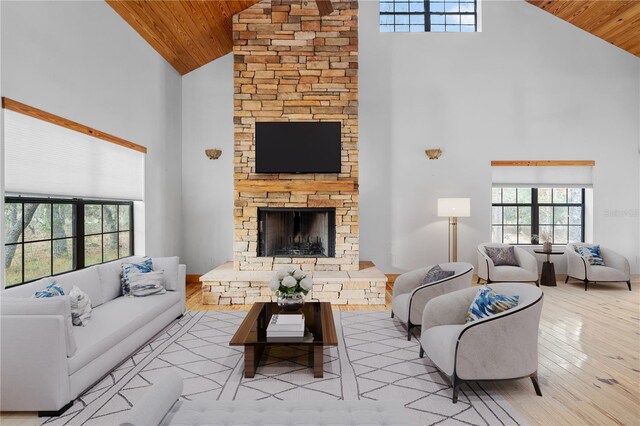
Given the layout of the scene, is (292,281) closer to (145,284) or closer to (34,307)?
(145,284)

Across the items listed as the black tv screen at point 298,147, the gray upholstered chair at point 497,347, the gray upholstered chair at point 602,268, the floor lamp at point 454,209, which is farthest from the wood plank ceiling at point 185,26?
the gray upholstered chair at point 602,268

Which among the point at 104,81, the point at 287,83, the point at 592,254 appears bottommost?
the point at 592,254

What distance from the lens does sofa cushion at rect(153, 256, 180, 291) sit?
409cm

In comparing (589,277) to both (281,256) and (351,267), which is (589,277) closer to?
(351,267)

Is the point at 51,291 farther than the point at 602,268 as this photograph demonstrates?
No

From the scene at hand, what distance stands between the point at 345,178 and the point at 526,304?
3.37m

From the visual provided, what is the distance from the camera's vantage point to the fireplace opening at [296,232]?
545 centimetres

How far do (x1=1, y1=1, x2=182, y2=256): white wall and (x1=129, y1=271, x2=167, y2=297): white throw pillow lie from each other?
136cm

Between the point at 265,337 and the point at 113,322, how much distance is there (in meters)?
1.26

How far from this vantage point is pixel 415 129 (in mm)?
6336

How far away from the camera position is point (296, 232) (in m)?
5.58

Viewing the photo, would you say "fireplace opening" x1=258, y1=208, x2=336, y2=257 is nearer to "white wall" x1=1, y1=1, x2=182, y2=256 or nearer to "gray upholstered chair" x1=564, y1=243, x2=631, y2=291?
"white wall" x1=1, y1=1, x2=182, y2=256

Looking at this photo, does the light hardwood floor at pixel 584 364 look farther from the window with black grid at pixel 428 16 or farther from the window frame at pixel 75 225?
the window with black grid at pixel 428 16

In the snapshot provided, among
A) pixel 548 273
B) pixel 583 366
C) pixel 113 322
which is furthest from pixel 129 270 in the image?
pixel 548 273
